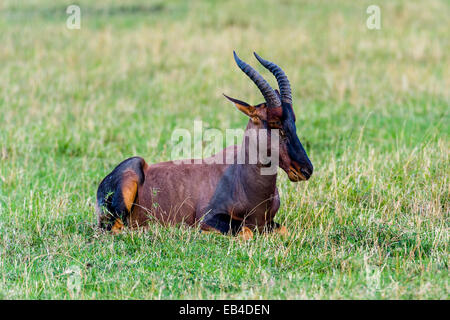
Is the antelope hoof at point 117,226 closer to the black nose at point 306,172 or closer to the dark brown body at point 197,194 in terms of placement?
the dark brown body at point 197,194

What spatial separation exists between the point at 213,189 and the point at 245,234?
793 mm

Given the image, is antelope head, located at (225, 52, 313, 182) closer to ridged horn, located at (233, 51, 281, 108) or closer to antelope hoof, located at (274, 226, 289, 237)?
ridged horn, located at (233, 51, 281, 108)

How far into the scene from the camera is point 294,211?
316 inches

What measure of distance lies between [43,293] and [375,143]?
6873 mm

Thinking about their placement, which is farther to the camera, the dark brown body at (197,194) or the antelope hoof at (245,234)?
the dark brown body at (197,194)

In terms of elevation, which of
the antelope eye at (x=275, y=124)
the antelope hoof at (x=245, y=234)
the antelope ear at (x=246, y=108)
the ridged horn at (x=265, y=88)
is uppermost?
the ridged horn at (x=265, y=88)

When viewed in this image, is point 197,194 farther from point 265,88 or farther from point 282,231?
point 265,88

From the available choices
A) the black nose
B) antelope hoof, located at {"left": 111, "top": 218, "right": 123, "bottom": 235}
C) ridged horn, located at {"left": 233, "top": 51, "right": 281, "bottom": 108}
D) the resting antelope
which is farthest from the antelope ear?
antelope hoof, located at {"left": 111, "top": 218, "right": 123, "bottom": 235}

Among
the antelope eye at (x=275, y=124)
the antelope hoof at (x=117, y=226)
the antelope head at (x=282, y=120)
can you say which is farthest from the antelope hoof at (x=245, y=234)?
the antelope hoof at (x=117, y=226)

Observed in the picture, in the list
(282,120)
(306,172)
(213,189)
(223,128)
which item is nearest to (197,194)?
(213,189)

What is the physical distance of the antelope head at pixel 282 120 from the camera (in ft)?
22.5

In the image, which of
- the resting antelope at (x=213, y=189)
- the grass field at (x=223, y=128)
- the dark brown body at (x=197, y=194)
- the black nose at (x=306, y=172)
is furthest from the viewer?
the dark brown body at (x=197, y=194)

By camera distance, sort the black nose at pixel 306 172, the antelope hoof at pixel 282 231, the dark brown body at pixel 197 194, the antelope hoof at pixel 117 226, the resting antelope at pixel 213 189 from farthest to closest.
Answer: the antelope hoof at pixel 117 226, the dark brown body at pixel 197 194, the antelope hoof at pixel 282 231, the resting antelope at pixel 213 189, the black nose at pixel 306 172

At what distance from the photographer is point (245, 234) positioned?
23.6 feet
